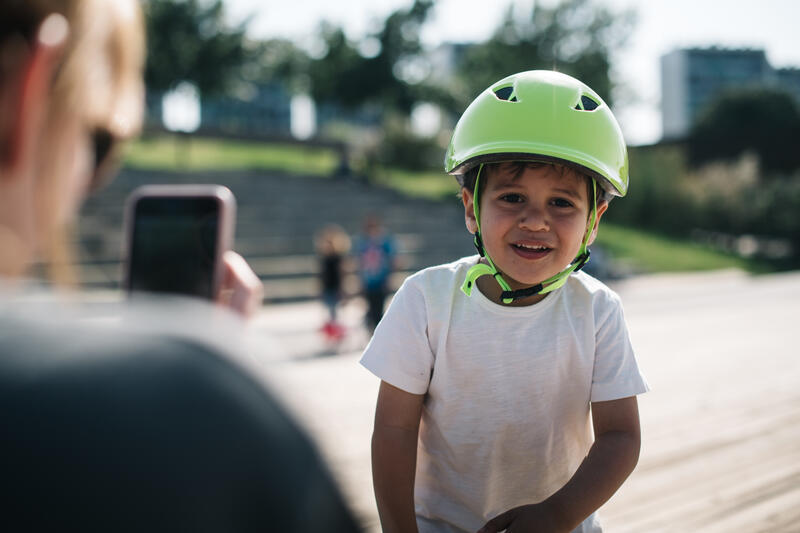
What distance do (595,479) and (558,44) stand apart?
1284 inches

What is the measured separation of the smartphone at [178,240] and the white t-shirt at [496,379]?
724 millimetres

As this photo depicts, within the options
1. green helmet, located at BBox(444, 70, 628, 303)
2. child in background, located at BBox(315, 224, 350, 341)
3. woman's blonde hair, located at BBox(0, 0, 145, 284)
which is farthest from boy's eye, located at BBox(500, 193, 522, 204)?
child in background, located at BBox(315, 224, 350, 341)

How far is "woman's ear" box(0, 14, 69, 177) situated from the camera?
648 millimetres

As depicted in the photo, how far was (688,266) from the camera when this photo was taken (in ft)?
72.4

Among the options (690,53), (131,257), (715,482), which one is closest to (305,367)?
(715,482)

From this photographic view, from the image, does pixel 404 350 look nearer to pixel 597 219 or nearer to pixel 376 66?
pixel 597 219

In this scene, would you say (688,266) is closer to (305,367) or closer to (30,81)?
(305,367)

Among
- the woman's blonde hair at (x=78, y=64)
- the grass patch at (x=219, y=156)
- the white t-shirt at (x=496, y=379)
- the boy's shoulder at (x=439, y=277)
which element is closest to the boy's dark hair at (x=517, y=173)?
the boy's shoulder at (x=439, y=277)

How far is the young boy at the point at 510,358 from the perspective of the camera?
66.6 inches

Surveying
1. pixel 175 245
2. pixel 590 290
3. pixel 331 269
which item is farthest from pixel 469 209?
pixel 331 269

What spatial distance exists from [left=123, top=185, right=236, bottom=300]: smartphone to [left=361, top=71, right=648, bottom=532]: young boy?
724mm

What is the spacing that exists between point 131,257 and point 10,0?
1.67 m

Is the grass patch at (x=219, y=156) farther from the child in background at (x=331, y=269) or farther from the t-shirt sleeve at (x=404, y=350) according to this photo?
the t-shirt sleeve at (x=404, y=350)

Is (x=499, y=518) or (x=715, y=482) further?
(x=715, y=482)
